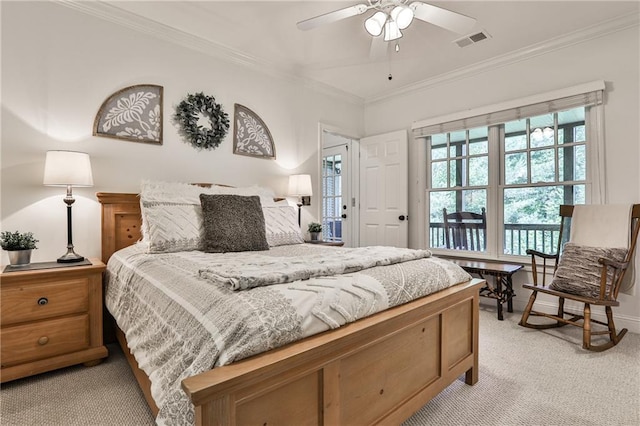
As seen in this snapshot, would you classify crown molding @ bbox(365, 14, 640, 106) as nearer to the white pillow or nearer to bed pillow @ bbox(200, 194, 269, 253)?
bed pillow @ bbox(200, 194, 269, 253)

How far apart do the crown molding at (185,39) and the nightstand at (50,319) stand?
201cm

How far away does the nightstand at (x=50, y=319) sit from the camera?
76.6 inches

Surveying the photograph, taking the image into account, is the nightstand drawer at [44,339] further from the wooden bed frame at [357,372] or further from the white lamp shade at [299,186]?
the white lamp shade at [299,186]

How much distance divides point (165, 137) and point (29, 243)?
4.37 ft

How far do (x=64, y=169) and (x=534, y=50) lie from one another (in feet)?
14.1

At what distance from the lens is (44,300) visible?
205 centimetres

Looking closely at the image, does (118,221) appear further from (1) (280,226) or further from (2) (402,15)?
(2) (402,15)

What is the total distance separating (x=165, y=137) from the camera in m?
3.03

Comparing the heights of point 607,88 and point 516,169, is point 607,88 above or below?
above

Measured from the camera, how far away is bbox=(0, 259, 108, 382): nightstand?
1946 mm

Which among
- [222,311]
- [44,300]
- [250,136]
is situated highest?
[250,136]

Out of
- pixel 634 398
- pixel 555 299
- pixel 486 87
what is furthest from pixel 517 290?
pixel 486 87

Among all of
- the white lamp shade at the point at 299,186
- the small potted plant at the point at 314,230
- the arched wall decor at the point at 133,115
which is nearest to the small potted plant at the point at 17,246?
the arched wall decor at the point at 133,115

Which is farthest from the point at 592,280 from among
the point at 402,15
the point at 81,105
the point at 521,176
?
the point at 81,105
